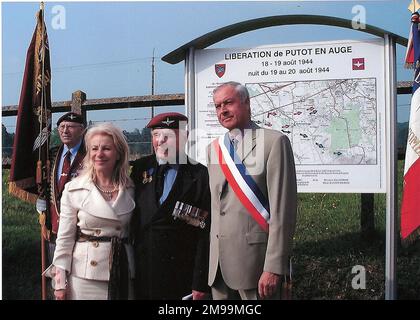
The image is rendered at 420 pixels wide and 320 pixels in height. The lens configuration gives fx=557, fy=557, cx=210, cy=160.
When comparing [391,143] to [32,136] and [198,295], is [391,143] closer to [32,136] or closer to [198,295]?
[198,295]

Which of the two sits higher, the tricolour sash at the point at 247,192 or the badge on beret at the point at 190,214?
the tricolour sash at the point at 247,192

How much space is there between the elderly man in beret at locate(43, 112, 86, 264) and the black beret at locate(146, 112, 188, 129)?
440 mm

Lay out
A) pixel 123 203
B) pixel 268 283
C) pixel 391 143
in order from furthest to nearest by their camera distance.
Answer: pixel 391 143 < pixel 123 203 < pixel 268 283

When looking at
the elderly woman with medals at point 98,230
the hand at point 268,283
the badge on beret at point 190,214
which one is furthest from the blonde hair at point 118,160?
the hand at point 268,283

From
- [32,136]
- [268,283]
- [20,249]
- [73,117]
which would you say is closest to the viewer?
[268,283]

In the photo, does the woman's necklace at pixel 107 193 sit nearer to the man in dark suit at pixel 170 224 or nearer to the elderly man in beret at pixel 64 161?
the man in dark suit at pixel 170 224

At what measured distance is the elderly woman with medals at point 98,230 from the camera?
113 inches

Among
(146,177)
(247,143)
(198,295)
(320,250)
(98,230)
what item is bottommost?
(198,295)

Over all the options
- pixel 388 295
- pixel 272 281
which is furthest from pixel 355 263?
pixel 272 281

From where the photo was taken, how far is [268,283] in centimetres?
280

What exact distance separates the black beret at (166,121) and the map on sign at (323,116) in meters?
0.43

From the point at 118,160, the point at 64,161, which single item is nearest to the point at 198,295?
the point at 118,160

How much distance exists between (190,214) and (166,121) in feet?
1.70
